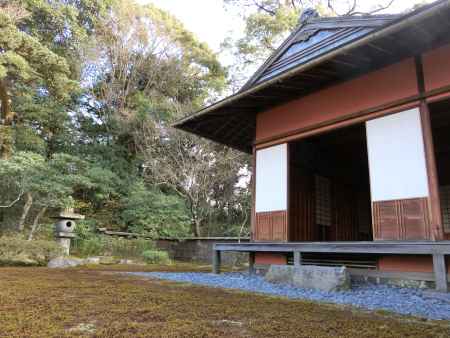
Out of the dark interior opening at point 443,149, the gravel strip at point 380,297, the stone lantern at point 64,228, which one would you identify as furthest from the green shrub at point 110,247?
the dark interior opening at point 443,149

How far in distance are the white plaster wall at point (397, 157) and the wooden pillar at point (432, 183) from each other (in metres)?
0.06

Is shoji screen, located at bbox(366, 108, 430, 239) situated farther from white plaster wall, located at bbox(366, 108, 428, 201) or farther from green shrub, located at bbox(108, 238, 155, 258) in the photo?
green shrub, located at bbox(108, 238, 155, 258)

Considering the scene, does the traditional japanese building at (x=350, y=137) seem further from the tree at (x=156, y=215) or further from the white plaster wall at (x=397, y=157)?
the tree at (x=156, y=215)

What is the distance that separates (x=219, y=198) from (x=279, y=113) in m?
7.21

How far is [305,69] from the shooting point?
13.7 ft

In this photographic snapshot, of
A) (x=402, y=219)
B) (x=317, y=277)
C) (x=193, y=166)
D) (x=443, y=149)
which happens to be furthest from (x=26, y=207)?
(x=443, y=149)

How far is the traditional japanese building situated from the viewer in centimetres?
368

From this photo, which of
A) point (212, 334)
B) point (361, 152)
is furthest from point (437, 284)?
point (361, 152)

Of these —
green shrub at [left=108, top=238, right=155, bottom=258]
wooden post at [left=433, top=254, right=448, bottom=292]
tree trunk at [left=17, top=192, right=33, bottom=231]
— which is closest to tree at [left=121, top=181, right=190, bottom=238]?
green shrub at [left=108, top=238, right=155, bottom=258]

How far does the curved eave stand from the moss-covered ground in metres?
2.77

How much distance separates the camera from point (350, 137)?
21.9 ft

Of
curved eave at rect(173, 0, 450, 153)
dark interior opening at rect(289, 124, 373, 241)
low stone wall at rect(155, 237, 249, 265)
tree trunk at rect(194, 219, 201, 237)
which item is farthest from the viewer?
tree trunk at rect(194, 219, 201, 237)

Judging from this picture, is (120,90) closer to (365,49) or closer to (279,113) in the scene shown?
(279,113)

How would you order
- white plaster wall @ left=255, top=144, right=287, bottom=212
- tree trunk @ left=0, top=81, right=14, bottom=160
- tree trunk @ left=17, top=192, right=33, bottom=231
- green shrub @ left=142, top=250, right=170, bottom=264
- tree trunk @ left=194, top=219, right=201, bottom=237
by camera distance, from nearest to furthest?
white plaster wall @ left=255, top=144, right=287, bottom=212 → tree trunk @ left=17, top=192, right=33, bottom=231 → green shrub @ left=142, top=250, right=170, bottom=264 → tree trunk @ left=0, top=81, right=14, bottom=160 → tree trunk @ left=194, top=219, right=201, bottom=237
